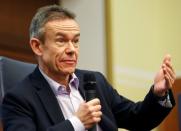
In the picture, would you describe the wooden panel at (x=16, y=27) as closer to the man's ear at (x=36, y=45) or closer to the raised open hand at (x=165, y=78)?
the man's ear at (x=36, y=45)

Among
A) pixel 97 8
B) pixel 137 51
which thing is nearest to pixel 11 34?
pixel 97 8

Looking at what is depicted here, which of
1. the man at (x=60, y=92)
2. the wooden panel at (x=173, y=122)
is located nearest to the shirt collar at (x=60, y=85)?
the man at (x=60, y=92)

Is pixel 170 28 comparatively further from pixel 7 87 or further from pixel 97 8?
pixel 7 87

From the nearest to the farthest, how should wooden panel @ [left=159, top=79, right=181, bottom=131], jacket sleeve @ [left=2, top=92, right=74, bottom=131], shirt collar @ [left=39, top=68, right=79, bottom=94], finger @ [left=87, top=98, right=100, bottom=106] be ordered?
finger @ [left=87, top=98, right=100, bottom=106]
jacket sleeve @ [left=2, top=92, right=74, bottom=131]
shirt collar @ [left=39, top=68, right=79, bottom=94]
wooden panel @ [left=159, top=79, right=181, bottom=131]

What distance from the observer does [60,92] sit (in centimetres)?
198

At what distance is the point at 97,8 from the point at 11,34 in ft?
2.39

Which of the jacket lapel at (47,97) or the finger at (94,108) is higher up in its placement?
the finger at (94,108)

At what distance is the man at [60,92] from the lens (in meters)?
1.84

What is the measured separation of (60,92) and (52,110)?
13cm

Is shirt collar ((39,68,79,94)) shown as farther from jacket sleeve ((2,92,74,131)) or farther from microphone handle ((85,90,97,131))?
microphone handle ((85,90,97,131))

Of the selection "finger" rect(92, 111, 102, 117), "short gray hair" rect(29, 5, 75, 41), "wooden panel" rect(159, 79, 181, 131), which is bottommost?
"wooden panel" rect(159, 79, 181, 131)

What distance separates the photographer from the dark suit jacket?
1.81 metres

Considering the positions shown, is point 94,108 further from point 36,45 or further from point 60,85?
point 36,45

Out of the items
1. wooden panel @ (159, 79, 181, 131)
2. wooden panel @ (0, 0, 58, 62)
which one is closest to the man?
wooden panel @ (0, 0, 58, 62)
